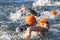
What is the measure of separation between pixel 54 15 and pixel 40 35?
630 centimetres

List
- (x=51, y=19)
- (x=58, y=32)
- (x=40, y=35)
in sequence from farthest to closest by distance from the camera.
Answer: (x=51, y=19)
(x=58, y=32)
(x=40, y=35)

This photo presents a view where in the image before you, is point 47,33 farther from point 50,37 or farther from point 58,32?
point 58,32

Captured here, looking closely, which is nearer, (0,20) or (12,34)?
(12,34)

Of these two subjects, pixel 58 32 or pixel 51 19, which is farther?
pixel 51 19

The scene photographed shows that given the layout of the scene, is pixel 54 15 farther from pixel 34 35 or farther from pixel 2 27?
pixel 34 35

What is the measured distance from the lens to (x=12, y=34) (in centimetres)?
1555

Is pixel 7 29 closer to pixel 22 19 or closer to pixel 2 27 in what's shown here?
pixel 2 27

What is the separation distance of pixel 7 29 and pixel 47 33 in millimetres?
2904

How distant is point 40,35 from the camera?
1471 centimetres

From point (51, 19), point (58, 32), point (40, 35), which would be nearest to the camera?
point (40, 35)

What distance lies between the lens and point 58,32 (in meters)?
16.5

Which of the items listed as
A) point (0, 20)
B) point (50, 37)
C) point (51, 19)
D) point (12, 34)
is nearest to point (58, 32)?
point (50, 37)

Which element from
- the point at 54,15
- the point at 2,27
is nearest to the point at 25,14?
the point at 54,15

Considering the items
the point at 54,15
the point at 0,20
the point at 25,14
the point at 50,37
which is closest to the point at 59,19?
the point at 54,15
